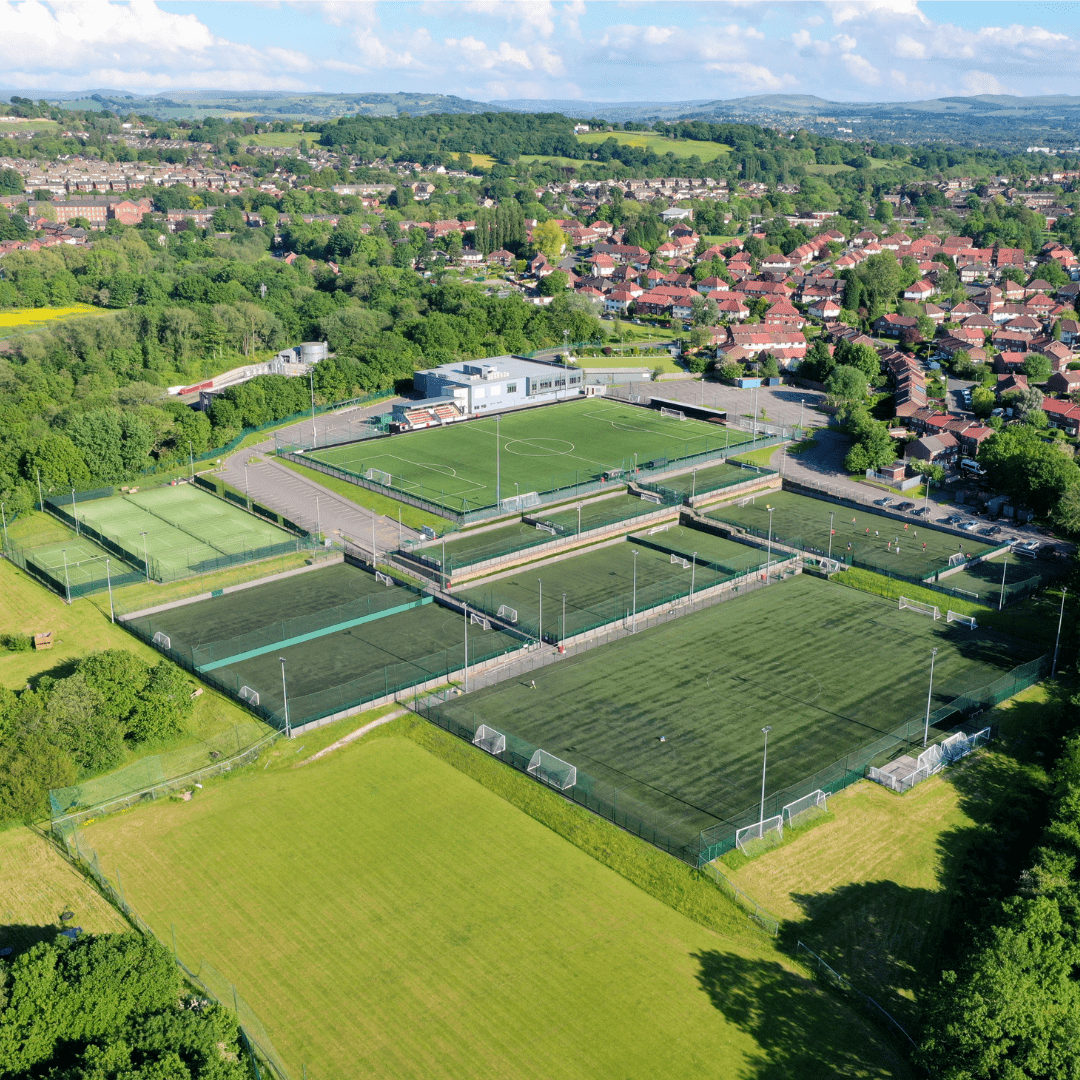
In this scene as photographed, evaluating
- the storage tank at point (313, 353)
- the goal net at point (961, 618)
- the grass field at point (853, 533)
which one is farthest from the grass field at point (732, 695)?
the storage tank at point (313, 353)

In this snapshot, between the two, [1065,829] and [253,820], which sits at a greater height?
[1065,829]

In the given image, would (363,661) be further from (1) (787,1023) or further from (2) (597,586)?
(1) (787,1023)

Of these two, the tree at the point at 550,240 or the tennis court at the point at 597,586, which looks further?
the tree at the point at 550,240

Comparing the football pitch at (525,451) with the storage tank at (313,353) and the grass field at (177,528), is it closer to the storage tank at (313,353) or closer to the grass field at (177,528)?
the grass field at (177,528)

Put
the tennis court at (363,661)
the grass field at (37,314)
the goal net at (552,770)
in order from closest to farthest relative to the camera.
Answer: the goal net at (552,770) < the tennis court at (363,661) < the grass field at (37,314)

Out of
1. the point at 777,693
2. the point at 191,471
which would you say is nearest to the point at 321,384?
the point at 191,471

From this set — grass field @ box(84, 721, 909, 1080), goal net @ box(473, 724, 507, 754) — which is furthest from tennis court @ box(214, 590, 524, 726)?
grass field @ box(84, 721, 909, 1080)

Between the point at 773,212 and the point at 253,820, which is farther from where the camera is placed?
the point at 773,212

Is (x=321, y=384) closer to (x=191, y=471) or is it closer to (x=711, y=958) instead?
(x=191, y=471)

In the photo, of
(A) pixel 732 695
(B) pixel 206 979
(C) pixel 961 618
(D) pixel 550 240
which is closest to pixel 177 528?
(A) pixel 732 695
